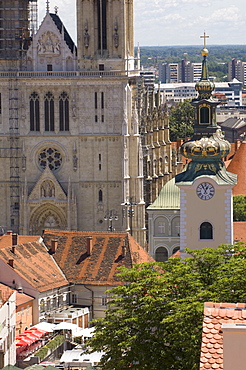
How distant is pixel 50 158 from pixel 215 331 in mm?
74929

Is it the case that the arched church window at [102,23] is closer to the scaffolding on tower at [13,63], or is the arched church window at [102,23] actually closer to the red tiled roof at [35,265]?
the scaffolding on tower at [13,63]

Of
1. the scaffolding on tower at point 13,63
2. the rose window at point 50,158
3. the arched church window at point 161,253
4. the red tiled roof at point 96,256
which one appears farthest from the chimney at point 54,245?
Answer: the rose window at point 50,158

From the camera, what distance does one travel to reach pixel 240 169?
403 feet

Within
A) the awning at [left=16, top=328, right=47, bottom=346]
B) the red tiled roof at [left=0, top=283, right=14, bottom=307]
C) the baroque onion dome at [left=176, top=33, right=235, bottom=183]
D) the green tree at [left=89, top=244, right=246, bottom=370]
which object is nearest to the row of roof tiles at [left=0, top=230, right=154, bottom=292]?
the red tiled roof at [left=0, top=283, right=14, bottom=307]

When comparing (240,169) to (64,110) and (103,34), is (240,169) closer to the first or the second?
(64,110)

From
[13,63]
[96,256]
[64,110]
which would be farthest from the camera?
[13,63]

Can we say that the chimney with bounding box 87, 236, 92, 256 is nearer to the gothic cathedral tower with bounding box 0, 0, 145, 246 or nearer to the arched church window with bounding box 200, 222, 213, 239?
the gothic cathedral tower with bounding box 0, 0, 145, 246

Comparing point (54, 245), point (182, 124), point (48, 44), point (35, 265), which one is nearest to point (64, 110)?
point (48, 44)

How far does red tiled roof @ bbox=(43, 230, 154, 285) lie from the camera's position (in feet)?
274

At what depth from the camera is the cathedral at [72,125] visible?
347 feet

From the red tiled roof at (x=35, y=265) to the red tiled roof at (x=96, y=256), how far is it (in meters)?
0.70

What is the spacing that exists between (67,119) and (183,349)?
59.3m

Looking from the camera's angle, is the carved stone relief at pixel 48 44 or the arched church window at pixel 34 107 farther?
the arched church window at pixel 34 107

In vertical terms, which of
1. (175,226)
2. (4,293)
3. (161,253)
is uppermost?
(175,226)
